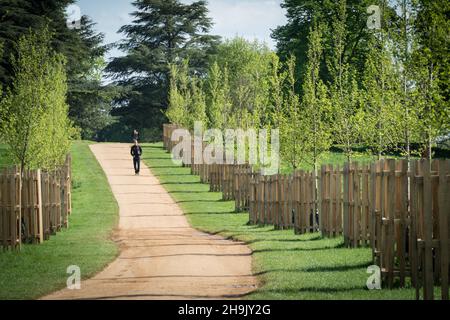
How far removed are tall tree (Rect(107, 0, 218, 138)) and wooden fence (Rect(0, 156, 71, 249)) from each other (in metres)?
42.3

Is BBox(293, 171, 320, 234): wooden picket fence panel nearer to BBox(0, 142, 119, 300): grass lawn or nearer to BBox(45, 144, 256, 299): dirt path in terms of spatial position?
BBox(45, 144, 256, 299): dirt path

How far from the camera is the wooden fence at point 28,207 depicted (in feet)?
58.0

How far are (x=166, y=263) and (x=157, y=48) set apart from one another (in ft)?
164

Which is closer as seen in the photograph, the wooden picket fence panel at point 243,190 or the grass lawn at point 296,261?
the grass lawn at point 296,261

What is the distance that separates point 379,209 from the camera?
1332cm

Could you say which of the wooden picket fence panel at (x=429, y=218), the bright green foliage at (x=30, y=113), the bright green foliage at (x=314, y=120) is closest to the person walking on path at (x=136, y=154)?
the bright green foliage at (x=30, y=113)

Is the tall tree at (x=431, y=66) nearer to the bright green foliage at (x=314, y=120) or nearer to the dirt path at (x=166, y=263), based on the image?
the dirt path at (x=166, y=263)

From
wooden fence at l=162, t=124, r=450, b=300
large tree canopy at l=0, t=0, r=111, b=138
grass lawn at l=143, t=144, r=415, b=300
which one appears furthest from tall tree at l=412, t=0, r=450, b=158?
large tree canopy at l=0, t=0, r=111, b=138

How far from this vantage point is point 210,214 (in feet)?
87.7

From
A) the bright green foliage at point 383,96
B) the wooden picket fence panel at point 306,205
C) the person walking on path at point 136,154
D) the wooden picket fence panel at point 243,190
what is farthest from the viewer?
the person walking on path at point 136,154

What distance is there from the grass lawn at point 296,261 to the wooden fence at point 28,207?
15.4 feet

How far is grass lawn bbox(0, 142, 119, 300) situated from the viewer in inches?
508
